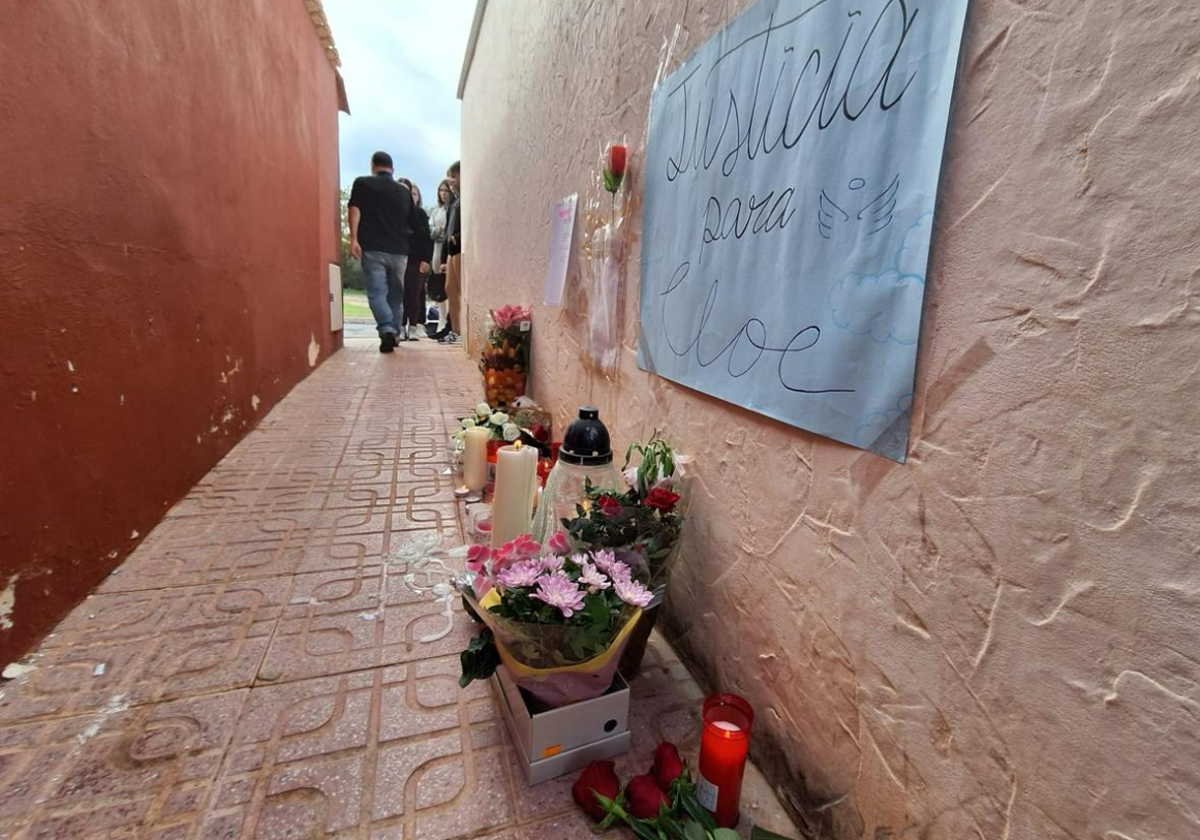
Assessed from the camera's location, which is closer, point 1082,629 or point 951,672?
point 1082,629

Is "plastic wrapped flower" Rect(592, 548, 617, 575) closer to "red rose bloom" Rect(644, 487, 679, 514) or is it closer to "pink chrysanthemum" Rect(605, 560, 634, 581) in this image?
"pink chrysanthemum" Rect(605, 560, 634, 581)

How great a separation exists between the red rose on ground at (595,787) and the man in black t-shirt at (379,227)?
4.63 m

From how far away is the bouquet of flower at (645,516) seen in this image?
90cm

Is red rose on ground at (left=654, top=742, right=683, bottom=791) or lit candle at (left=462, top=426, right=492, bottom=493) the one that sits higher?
lit candle at (left=462, top=426, right=492, bottom=493)

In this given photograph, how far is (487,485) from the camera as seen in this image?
179 centimetres

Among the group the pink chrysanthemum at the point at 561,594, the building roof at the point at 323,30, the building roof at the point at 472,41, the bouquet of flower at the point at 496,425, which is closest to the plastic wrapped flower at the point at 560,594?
the pink chrysanthemum at the point at 561,594

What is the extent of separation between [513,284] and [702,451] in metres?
2.28

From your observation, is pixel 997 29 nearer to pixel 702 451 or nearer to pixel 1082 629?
pixel 1082 629

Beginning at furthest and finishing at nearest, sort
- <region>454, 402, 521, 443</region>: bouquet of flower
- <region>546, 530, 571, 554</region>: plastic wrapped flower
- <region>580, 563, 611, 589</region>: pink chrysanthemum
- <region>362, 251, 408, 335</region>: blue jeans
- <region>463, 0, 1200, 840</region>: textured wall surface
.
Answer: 1. <region>362, 251, 408, 335</region>: blue jeans
2. <region>454, 402, 521, 443</region>: bouquet of flower
3. <region>546, 530, 571, 554</region>: plastic wrapped flower
4. <region>580, 563, 611, 589</region>: pink chrysanthemum
5. <region>463, 0, 1200, 840</region>: textured wall surface

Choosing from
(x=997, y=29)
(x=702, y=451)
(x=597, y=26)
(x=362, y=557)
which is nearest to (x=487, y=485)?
(x=362, y=557)

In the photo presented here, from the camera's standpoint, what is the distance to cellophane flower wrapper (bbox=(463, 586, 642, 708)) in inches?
29.0

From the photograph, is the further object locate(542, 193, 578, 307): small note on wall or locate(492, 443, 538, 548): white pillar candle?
locate(542, 193, 578, 307): small note on wall

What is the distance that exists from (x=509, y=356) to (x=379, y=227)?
9.07ft

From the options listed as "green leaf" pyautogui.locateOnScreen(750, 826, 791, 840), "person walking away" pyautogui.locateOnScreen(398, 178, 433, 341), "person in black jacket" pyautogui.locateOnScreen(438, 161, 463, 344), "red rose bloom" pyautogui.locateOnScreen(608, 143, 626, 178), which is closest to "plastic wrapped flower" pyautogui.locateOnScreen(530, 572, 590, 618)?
"green leaf" pyautogui.locateOnScreen(750, 826, 791, 840)
